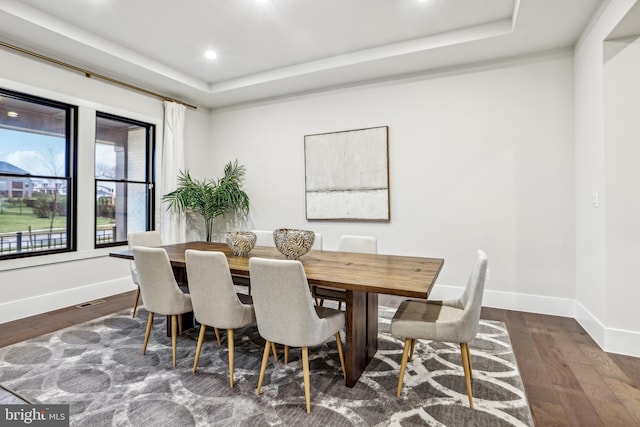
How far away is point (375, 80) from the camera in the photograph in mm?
4242

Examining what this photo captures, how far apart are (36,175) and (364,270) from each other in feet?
11.8

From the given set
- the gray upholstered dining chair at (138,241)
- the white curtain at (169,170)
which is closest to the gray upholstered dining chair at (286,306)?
the gray upholstered dining chair at (138,241)

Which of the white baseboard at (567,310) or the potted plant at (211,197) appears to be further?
the potted plant at (211,197)

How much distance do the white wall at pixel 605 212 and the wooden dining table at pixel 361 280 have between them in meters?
1.39

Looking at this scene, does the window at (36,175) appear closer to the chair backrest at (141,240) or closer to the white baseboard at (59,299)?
the white baseboard at (59,299)

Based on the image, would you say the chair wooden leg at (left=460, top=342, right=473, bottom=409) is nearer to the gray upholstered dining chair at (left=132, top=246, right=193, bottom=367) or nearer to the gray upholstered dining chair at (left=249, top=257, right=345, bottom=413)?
the gray upholstered dining chair at (left=249, top=257, right=345, bottom=413)

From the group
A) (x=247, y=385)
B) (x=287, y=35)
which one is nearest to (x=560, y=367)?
(x=247, y=385)

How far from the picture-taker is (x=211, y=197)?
484 cm

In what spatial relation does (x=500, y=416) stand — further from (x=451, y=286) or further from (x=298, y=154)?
(x=298, y=154)

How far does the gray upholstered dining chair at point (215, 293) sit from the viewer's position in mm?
2068

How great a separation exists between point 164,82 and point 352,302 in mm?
3891

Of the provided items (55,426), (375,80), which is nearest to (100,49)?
(375,80)

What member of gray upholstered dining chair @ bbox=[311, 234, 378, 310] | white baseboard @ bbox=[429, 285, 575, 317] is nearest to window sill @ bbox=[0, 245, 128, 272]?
gray upholstered dining chair @ bbox=[311, 234, 378, 310]

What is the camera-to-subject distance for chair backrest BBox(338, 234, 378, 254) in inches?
125
